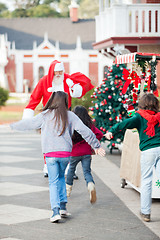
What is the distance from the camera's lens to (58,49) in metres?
62.3

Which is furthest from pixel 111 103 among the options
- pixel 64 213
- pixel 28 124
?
pixel 28 124

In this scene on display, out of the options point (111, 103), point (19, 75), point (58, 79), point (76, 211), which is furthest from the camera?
point (19, 75)

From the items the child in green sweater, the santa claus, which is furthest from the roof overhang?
the child in green sweater

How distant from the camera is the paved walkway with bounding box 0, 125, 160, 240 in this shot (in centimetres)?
557

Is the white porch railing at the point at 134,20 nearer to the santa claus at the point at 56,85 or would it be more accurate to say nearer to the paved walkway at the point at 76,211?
the paved walkway at the point at 76,211

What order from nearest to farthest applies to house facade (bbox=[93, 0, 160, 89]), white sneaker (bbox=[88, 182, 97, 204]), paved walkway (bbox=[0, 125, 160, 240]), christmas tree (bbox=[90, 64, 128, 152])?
1. paved walkway (bbox=[0, 125, 160, 240])
2. white sneaker (bbox=[88, 182, 97, 204])
3. christmas tree (bbox=[90, 64, 128, 152])
4. house facade (bbox=[93, 0, 160, 89])

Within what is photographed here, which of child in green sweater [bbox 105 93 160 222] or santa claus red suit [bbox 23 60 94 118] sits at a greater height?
santa claus red suit [bbox 23 60 94 118]

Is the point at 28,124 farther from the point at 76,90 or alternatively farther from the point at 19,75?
the point at 19,75

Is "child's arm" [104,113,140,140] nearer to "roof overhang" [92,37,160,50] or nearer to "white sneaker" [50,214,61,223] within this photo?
"white sneaker" [50,214,61,223]

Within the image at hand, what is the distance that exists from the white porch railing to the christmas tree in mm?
5535

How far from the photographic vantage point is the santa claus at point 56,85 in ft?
25.7

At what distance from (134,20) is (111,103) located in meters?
6.08

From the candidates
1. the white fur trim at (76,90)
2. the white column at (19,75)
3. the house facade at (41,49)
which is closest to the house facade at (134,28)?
the white fur trim at (76,90)

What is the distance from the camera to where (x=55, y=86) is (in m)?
7.89
